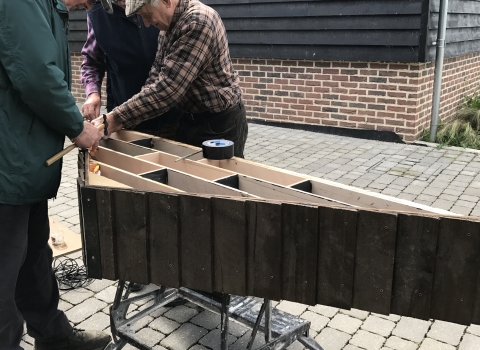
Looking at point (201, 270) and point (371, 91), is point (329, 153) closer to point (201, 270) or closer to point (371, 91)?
point (371, 91)

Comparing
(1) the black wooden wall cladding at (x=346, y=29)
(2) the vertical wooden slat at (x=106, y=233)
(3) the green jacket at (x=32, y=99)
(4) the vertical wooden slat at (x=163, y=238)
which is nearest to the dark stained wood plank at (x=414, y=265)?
(4) the vertical wooden slat at (x=163, y=238)

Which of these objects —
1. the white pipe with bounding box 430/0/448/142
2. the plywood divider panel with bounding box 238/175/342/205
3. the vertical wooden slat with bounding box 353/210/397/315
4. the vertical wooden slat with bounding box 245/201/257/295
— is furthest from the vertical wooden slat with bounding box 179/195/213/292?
the white pipe with bounding box 430/0/448/142

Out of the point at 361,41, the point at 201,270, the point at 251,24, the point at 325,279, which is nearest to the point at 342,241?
the point at 325,279

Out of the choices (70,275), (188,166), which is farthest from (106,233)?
(70,275)

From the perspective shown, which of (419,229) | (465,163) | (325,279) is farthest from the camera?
(465,163)

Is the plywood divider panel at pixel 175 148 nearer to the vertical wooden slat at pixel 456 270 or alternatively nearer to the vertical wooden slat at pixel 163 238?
the vertical wooden slat at pixel 163 238

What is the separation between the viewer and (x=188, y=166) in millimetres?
2637

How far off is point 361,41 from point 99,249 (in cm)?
571

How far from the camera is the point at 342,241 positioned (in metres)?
1.74

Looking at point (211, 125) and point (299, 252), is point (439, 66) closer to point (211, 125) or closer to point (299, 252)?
point (211, 125)

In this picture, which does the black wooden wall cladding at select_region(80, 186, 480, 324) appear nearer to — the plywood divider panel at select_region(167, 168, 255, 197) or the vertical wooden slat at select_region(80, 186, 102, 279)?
the vertical wooden slat at select_region(80, 186, 102, 279)

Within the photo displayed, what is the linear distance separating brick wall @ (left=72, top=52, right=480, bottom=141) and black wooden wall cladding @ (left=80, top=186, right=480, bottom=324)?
548cm

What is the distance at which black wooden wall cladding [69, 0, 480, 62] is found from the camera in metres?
6.53

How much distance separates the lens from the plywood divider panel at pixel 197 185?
2.19 m
